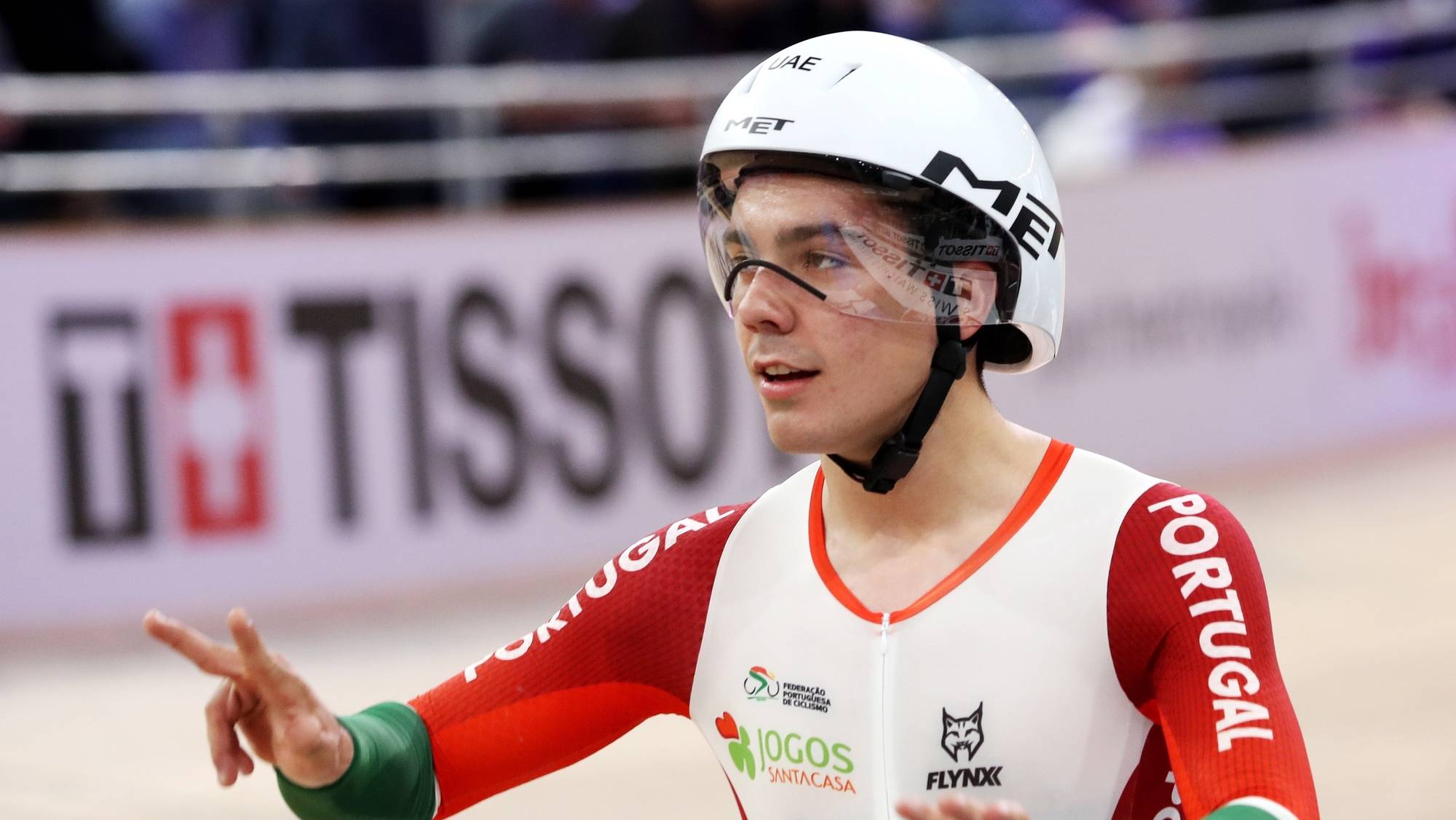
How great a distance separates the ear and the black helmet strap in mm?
22

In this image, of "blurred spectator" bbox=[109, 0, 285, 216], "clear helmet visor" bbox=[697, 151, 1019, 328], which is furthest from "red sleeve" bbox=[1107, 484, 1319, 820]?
"blurred spectator" bbox=[109, 0, 285, 216]

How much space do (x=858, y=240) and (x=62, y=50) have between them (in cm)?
630

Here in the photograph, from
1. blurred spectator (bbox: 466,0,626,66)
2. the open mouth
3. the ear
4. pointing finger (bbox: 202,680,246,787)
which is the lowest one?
pointing finger (bbox: 202,680,246,787)

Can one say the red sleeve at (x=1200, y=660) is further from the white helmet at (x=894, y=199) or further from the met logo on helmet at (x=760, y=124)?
the met logo on helmet at (x=760, y=124)

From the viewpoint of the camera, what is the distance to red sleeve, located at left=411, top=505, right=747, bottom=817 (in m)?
2.90

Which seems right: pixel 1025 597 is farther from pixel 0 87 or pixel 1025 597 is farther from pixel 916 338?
pixel 0 87

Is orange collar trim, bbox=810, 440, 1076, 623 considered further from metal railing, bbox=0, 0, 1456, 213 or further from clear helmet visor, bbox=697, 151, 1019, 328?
metal railing, bbox=0, 0, 1456, 213

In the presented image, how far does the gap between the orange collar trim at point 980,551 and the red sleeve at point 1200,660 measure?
0.46 feet

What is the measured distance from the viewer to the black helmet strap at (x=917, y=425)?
271 centimetres

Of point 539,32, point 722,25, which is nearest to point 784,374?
point 539,32

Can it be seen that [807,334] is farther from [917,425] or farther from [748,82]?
[748,82]

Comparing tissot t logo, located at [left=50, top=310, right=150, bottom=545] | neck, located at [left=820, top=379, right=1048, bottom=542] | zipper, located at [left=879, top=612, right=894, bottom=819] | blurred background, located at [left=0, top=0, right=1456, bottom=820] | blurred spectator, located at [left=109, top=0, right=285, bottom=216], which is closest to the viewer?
zipper, located at [left=879, top=612, right=894, bottom=819]

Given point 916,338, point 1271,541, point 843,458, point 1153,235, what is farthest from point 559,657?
point 1153,235

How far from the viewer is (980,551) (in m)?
2.73
